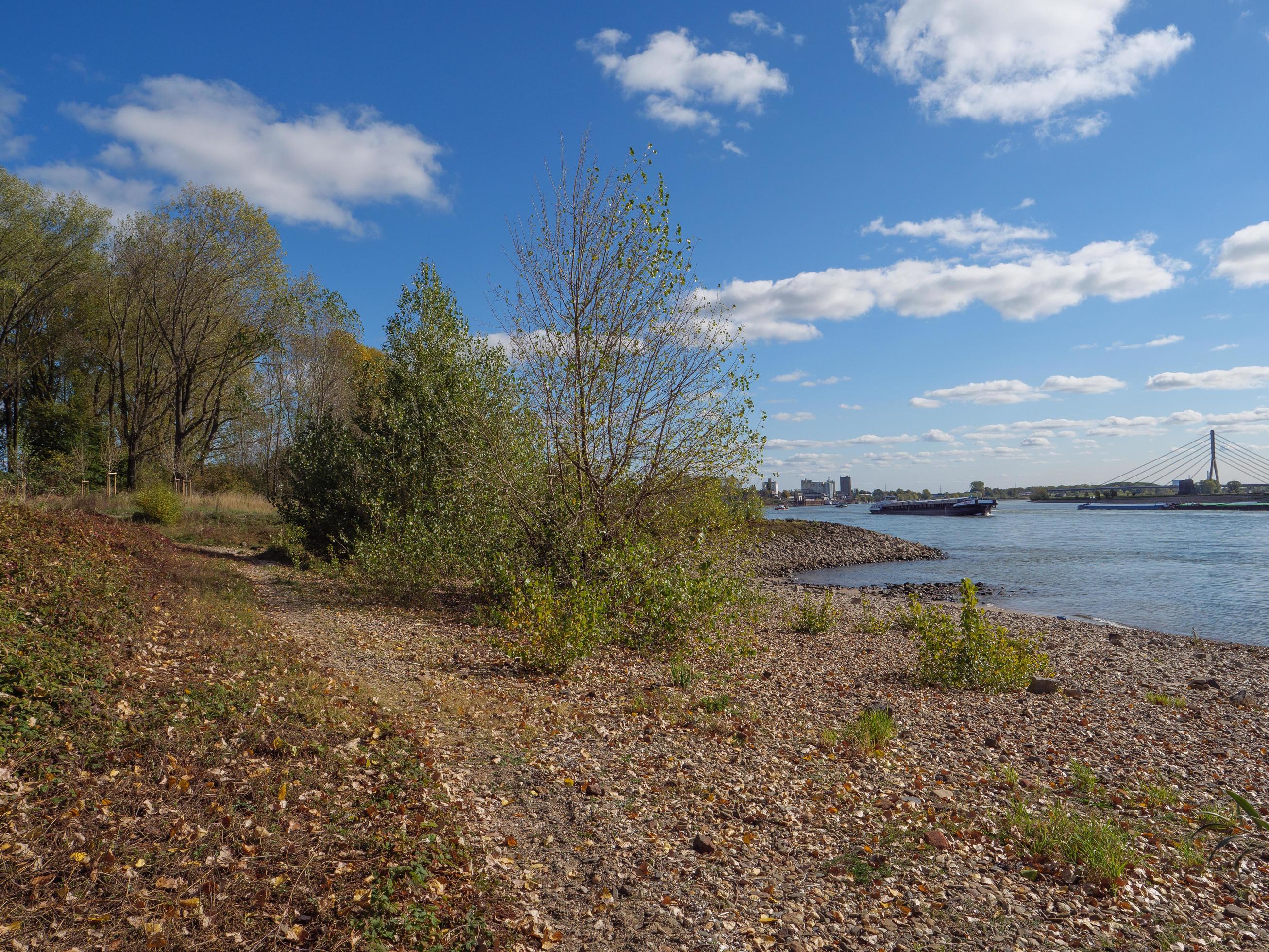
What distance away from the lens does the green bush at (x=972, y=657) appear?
438 inches

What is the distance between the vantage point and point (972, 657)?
442 inches

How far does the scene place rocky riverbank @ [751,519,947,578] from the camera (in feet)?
137

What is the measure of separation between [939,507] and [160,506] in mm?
112609

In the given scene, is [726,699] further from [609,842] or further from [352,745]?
[352,745]

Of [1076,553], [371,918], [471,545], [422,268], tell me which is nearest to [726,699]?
[371,918]

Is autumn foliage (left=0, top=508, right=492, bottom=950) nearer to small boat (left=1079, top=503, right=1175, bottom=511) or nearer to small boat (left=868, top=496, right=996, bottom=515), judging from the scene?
small boat (left=868, top=496, right=996, bottom=515)

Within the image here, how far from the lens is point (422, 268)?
1741cm

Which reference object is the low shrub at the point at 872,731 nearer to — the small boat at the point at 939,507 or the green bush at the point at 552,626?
the green bush at the point at 552,626

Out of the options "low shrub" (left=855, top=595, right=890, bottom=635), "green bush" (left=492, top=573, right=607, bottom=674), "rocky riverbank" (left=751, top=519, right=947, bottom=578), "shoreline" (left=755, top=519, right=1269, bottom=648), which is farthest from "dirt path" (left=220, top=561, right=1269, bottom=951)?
"rocky riverbank" (left=751, top=519, right=947, bottom=578)

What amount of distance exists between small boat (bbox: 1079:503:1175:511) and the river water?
47115mm

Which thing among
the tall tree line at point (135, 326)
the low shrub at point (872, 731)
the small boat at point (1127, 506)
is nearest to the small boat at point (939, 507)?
the small boat at point (1127, 506)

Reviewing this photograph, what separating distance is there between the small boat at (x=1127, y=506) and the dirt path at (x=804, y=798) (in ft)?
447

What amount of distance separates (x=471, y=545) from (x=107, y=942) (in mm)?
10403

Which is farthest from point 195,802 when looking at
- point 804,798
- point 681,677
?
point 681,677
